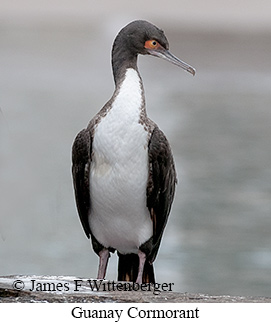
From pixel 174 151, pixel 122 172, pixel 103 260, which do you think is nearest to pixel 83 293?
pixel 122 172

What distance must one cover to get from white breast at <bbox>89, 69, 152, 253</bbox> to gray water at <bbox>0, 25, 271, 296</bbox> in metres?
1.05

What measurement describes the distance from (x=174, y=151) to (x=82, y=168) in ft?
34.0

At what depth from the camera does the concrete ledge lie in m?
3.58

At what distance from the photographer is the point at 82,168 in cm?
441

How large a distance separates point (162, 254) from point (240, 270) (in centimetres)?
105

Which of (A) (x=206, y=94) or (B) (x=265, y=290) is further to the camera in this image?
(A) (x=206, y=94)

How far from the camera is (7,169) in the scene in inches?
259

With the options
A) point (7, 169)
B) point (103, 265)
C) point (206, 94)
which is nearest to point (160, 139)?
point (103, 265)

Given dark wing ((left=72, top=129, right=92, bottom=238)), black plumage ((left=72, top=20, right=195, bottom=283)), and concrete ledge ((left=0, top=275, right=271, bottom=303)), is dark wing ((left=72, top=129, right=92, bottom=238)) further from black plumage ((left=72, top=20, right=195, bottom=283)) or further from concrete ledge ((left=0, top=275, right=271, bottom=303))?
concrete ledge ((left=0, top=275, right=271, bottom=303))

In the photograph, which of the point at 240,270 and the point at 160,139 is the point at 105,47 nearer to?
the point at 240,270

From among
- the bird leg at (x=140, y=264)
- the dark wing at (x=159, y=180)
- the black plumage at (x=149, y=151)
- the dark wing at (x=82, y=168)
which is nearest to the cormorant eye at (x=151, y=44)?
the black plumage at (x=149, y=151)

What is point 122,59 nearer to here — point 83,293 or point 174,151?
point 83,293

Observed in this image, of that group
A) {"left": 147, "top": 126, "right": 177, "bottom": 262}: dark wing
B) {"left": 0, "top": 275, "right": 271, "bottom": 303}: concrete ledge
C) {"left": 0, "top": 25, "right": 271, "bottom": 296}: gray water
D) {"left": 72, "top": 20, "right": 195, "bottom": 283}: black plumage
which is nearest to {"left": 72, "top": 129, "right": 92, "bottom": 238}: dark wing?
{"left": 72, "top": 20, "right": 195, "bottom": 283}: black plumage

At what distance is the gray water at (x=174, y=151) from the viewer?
962 centimetres
